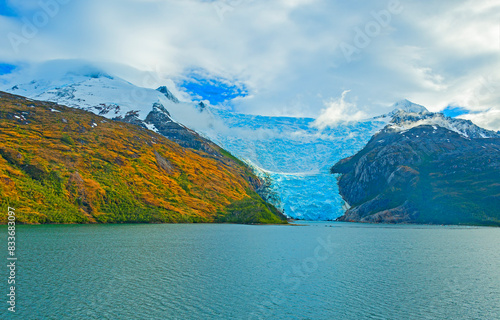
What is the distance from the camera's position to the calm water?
38812 millimetres

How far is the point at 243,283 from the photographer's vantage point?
5125cm

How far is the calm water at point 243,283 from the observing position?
3881 cm

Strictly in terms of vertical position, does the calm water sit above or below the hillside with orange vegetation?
below

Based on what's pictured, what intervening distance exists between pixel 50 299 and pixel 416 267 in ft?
204

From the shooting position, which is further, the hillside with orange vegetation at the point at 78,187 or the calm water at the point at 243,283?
the hillside with orange vegetation at the point at 78,187

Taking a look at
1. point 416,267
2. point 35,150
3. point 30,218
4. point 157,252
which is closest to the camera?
point 416,267

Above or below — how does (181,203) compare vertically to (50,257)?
above

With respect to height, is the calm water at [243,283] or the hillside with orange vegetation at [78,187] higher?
the hillside with orange vegetation at [78,187]

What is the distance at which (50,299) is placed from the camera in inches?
1571

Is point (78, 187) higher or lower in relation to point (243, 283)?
higher

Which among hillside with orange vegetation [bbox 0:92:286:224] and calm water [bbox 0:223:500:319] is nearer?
calm water [bbox 0:223:500:319]

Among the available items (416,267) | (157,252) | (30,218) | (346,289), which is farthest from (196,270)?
(30,218)

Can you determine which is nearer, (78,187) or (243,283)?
(243,283)

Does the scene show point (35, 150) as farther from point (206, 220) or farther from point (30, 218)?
point (206, 220)
